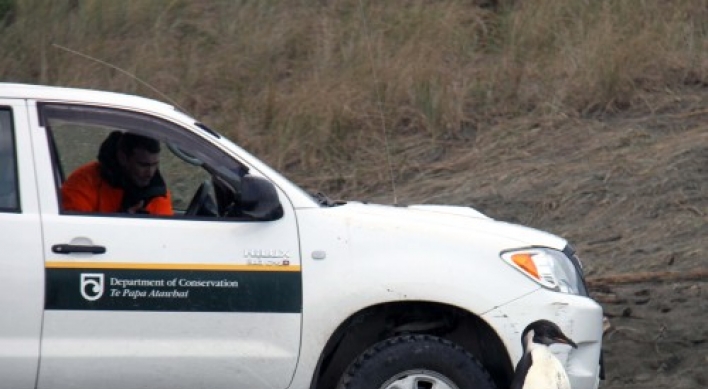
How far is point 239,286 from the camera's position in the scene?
6195mm

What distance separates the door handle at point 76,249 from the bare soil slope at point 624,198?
319cm

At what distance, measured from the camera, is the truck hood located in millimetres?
6441

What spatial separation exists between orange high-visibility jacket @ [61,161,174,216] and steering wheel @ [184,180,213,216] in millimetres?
100

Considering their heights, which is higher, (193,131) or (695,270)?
(193,131)

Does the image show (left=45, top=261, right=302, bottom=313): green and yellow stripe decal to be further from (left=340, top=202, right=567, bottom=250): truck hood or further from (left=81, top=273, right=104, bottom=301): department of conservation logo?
(left=340, top=202, right=567, bottom=250): truck hood

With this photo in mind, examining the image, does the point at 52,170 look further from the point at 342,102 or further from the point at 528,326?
the point at 342,102

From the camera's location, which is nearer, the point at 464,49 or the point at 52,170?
the point at 52,170

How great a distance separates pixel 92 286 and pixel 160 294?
0.94 ft

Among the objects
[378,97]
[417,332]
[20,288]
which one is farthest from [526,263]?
[378,97]

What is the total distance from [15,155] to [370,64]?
7.36 meters

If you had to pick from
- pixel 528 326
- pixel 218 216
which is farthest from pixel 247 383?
pixel 528 326

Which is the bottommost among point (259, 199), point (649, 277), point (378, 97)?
point (649, 277)

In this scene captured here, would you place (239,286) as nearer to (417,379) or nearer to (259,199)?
(259,199)

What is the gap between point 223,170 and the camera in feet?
21.2
